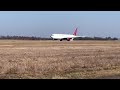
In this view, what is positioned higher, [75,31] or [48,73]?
[75,31]
